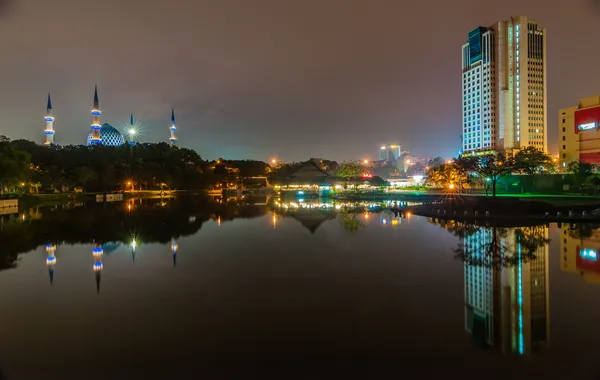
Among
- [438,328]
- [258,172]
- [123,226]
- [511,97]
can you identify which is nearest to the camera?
[438,328]

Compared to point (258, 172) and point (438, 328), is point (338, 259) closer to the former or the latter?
point (438, 328)

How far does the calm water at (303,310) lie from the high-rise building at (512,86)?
108296 millimetres

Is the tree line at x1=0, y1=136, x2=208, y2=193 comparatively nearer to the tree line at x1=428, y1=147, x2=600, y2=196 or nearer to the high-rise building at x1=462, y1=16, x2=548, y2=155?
the tree line at x1=428, y1=147, x2=600, y2=196

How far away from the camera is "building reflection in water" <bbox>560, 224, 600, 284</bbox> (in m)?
11.9

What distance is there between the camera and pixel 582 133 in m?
69.2

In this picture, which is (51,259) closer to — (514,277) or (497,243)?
(514,277)

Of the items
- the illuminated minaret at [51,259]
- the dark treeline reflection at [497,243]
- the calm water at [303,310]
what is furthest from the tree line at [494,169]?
the illuminated minaret at [51,259]

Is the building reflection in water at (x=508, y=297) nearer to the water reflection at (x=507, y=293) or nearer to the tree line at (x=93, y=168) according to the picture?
the water reflection at (x=507, y=293)

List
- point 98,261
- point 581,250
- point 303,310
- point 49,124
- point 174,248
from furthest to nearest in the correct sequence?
point 49,124
point 174,248
point 581,250
point 98,261
point 303,310

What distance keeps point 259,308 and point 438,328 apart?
3.84m

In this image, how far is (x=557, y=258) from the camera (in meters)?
13.6

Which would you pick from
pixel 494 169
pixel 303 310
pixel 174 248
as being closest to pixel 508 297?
pixel 303 310

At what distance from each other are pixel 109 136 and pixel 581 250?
126 metres

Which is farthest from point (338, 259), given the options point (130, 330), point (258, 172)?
point (258, 172)
